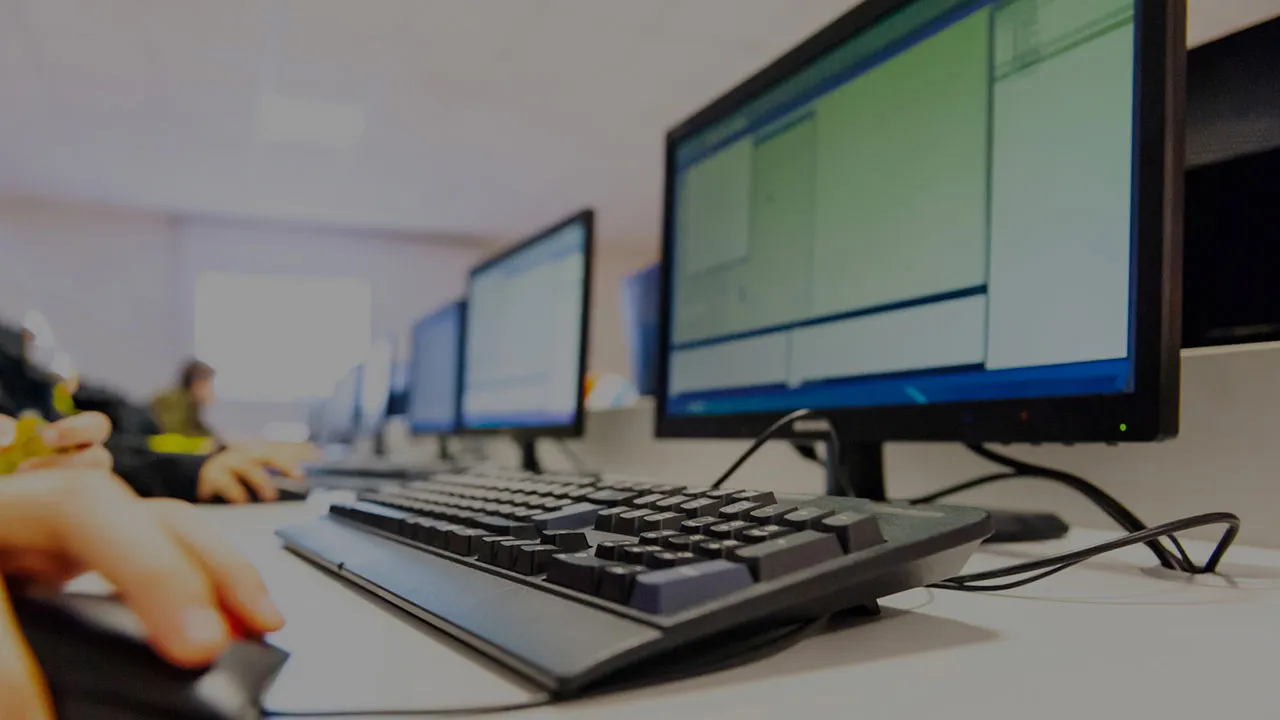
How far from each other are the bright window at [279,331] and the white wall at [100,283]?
0.79 feet

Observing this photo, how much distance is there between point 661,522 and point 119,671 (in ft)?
0.72

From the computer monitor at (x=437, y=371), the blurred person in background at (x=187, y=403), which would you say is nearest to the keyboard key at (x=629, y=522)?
the computer monitor at (x=437, y=371)

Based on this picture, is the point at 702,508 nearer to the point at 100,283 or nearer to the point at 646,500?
the point at 646,500

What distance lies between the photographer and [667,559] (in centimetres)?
33

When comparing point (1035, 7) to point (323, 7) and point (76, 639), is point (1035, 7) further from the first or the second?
point (323, 7)

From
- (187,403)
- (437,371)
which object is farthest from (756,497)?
(187,403)

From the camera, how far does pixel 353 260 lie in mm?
6230

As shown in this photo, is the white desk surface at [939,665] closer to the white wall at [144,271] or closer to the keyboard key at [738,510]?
the keyboard key at [738,510]

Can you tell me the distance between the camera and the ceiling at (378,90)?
10.3 feet

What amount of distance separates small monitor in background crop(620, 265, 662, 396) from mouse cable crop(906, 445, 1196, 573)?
0.92 metres

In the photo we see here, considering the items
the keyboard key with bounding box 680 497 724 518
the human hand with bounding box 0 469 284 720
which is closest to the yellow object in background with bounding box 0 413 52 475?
the human hand with bounding box 0 469 284 720

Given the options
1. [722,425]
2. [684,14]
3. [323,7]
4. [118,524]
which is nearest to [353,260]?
[323,7]

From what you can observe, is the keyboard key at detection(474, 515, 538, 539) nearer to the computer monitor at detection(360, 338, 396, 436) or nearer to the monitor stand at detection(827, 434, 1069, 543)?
the monitor stand at detection(827, 434, 1069, 543)

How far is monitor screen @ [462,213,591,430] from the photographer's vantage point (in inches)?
48.7
